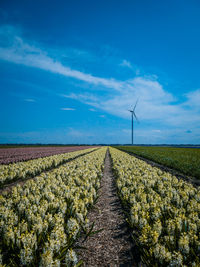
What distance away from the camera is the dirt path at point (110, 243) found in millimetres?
4160

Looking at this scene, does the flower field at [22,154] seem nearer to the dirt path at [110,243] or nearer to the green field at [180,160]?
the dirt path at [110,243]

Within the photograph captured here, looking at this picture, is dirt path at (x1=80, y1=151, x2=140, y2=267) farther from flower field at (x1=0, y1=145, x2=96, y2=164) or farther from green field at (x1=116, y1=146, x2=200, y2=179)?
flower field at (x1=0, y1=145, x2=96, y2=164)

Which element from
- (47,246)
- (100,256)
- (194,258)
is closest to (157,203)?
(194,258)

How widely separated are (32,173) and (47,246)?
442 inches

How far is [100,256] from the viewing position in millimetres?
4328

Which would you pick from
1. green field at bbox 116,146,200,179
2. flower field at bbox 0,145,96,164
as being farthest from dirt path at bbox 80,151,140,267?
flower field at bbox 0,145,96,164

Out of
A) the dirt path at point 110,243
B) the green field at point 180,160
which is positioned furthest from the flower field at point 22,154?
the green field at point 180,160

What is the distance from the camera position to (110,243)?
193 inches

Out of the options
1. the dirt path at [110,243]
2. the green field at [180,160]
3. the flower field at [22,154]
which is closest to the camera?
the dirt path at [110,243]

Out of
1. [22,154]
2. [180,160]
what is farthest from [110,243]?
[22,154]

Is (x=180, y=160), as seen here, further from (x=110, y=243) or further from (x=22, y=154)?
(x=22, y=154)

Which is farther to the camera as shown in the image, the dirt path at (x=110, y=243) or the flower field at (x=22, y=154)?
the flower field at (x=22, y=154)

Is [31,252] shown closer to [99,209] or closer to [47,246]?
[47,246]

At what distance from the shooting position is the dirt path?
4.16m
